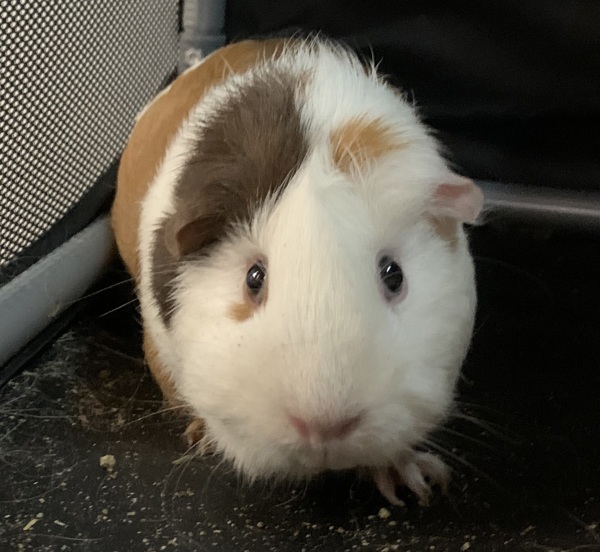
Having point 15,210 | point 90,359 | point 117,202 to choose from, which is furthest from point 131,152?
point 90,359

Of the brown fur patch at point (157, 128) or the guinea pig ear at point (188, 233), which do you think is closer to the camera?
the guinea pig ear at point (188, 233)

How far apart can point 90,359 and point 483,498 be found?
740mm

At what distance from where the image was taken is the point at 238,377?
89 cm

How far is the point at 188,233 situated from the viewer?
100cm

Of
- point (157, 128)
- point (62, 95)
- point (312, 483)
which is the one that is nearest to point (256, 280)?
point (312, 483)

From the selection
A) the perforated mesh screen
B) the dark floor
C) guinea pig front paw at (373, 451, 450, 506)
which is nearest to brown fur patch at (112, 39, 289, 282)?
the perforated mesh screen

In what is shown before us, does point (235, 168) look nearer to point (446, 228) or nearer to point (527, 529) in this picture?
point (446, 228)

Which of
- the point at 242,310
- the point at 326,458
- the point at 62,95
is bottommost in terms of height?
the point at 326,458

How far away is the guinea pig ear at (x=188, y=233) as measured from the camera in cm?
98

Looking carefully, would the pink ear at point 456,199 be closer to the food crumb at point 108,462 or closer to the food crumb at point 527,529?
the food crumb at point 527,529

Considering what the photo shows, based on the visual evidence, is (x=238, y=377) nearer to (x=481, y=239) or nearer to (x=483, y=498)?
(x=483, y=498)

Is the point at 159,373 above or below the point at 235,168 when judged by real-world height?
below

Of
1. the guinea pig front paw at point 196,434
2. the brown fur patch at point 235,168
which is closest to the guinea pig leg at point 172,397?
the guinea pig front paw at point 196,434

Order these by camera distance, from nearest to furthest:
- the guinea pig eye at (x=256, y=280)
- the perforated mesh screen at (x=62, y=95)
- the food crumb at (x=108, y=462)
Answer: the guinea pig eye at (x=256, y=280) < the food crumb at (x=108, y=462) < the perforated mesh screen at (x=62, y=95)
